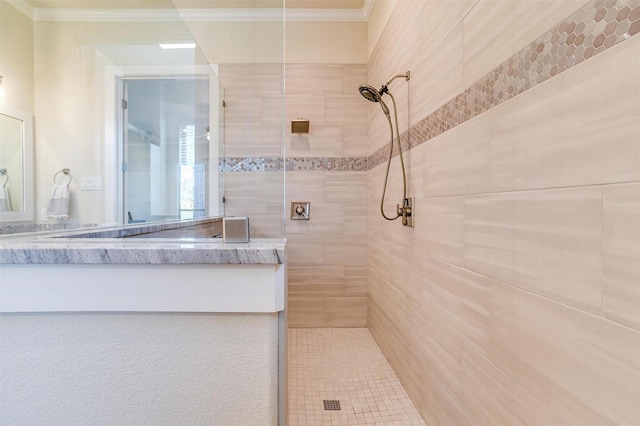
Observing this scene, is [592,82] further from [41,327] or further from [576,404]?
[41,327]

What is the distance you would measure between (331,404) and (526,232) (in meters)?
1.30

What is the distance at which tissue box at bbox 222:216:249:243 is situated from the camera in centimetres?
81

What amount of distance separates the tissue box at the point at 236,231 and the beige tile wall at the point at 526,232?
73cm

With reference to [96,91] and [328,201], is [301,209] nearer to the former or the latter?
[328,201]

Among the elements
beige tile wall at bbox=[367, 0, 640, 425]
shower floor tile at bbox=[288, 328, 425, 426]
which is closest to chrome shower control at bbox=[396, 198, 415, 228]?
beige tile wall at bbox=[367, 0, 640, 425]

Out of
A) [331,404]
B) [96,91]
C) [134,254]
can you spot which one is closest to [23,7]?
[96,91]

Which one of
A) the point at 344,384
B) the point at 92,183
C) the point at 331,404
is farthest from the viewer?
the point at 92,183

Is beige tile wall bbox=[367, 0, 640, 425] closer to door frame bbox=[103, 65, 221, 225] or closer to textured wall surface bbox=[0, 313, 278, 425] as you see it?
textured wall surface bbox=[0, 313, 278, 425]

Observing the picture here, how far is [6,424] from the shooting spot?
72 cm

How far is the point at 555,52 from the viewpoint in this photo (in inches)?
25.5

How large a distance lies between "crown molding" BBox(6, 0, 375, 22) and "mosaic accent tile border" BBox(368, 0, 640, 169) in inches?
67.8

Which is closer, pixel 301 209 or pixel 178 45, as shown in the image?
pixel 178 45

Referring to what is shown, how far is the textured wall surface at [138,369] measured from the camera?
715 millimetres

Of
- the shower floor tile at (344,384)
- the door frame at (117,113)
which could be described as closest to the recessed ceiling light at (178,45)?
the door frame at (117,113)
